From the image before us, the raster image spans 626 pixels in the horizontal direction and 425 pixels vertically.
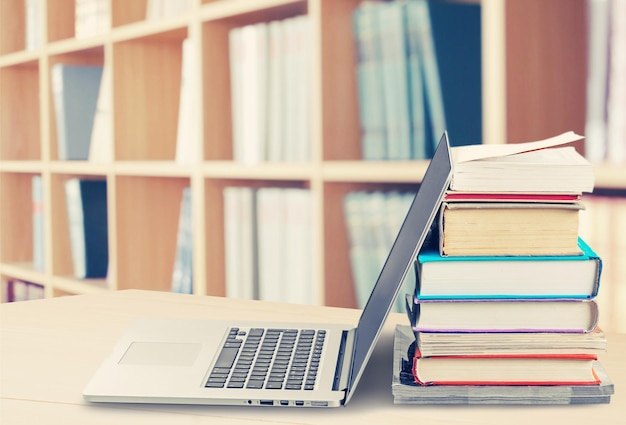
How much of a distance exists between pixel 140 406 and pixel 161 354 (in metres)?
0.13

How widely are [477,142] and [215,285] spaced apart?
30.4 inches

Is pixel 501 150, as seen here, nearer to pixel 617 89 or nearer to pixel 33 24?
pixel 617 89

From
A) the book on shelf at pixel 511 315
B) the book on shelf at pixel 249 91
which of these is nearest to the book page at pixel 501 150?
the book on shelf at pixel 511 315

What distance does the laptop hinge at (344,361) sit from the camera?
2.51 ft

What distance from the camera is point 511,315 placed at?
2.40 feet

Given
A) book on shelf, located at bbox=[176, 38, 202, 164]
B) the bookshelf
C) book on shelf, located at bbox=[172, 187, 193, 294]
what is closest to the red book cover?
the bookshelf

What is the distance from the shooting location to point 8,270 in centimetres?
304

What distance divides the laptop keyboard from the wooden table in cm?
3

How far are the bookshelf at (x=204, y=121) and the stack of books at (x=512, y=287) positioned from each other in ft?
1.91

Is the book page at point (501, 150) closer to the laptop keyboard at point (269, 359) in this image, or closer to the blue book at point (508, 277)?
the blue book at point (508, 277)

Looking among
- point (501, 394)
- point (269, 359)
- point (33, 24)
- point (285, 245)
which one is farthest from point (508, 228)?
point (33, 24)

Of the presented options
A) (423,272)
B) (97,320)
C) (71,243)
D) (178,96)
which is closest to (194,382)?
(423,272)

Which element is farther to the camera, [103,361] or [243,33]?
[243,33]

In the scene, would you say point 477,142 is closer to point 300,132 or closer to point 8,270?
point 300,132
